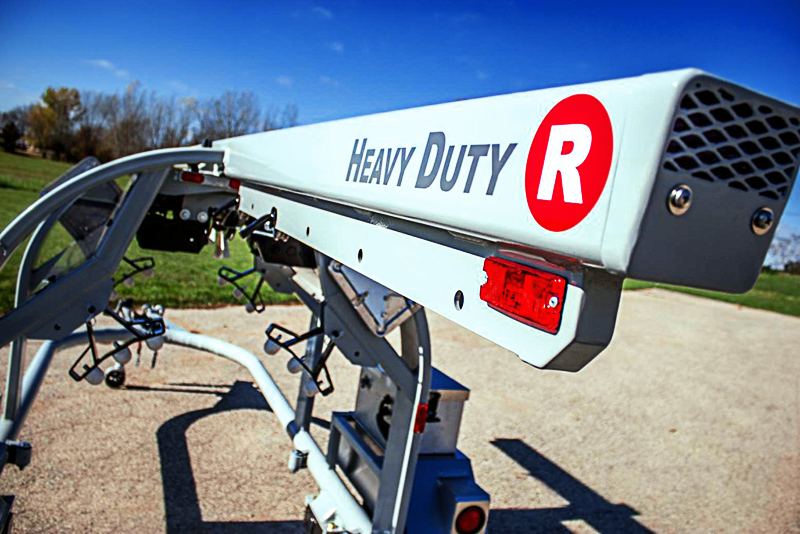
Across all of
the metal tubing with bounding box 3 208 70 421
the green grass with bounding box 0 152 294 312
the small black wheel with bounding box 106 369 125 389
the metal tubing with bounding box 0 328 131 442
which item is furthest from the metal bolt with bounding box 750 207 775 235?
the small black wheel with bounding box 106 369 125 389

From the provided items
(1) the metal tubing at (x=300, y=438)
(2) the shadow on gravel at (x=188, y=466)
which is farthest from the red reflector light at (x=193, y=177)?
(2) the shadow on gravel at (x=188, y=466)

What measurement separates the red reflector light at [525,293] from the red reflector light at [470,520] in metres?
2.13

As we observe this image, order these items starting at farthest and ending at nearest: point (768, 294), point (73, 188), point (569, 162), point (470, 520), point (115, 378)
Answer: point (768, 294)
point (115, 378)
point (470, 520)
point (73, 188)
point (569, 162)

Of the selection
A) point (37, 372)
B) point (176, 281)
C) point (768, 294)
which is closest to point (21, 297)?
point (37, 372)

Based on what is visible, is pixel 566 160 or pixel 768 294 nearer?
pixel 566 160

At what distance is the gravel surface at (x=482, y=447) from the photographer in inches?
147

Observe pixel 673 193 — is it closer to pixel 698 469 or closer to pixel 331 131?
pixel 331 131

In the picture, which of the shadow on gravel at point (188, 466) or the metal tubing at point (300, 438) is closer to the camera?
the metal tubing at point (300, 438)

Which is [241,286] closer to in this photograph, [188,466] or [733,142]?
[188,466]

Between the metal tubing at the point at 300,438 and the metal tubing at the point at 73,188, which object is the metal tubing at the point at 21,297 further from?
the metal tubing at the point at 300,438

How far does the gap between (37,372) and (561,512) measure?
3.54 metres

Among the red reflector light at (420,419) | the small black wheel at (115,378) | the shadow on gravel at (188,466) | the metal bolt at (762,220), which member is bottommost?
the shadow on gravel at (188,466)

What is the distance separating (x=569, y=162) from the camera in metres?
0.91

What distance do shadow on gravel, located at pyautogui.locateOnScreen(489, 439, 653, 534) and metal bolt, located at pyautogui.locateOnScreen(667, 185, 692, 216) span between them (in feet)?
11.7
